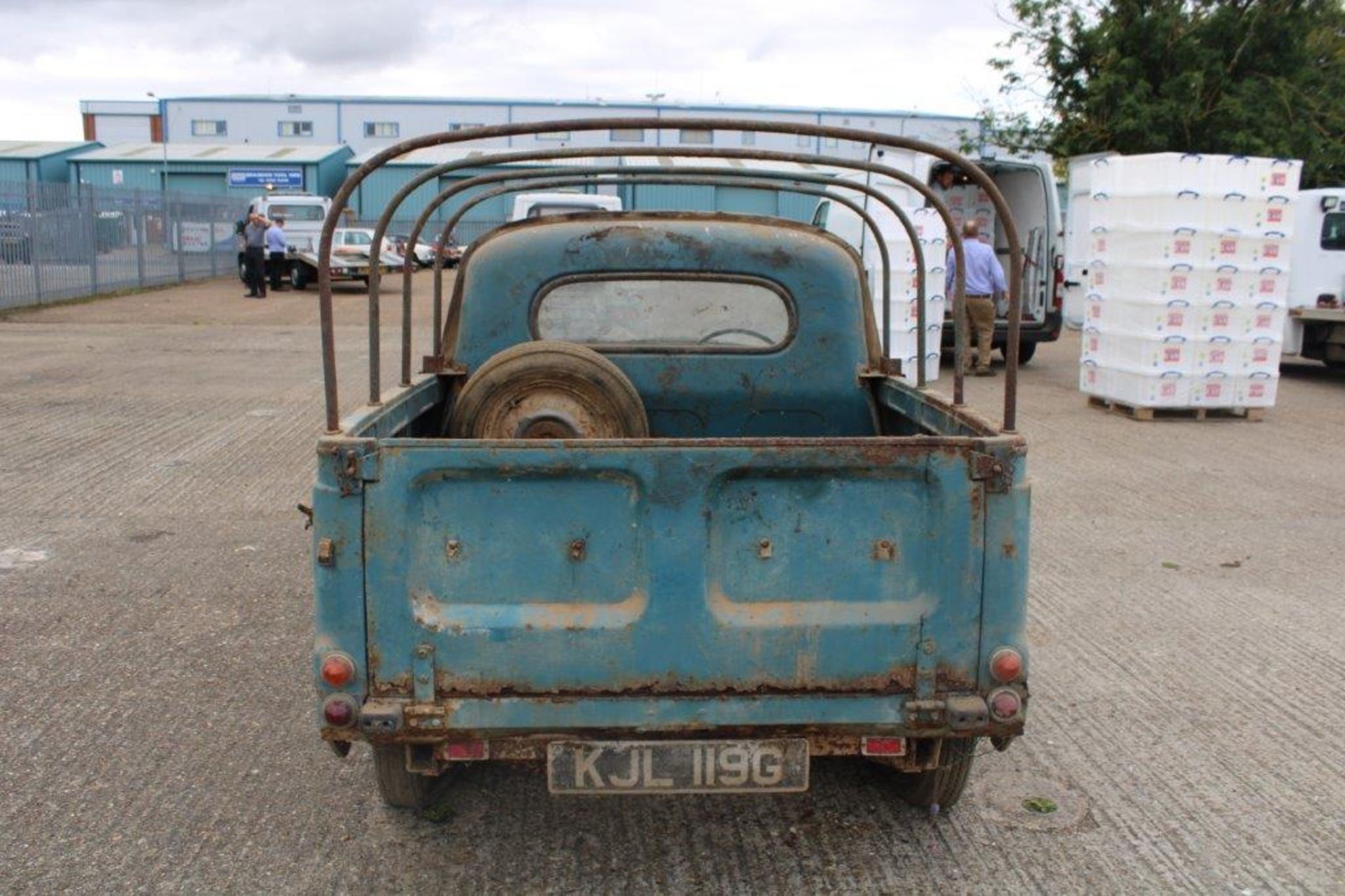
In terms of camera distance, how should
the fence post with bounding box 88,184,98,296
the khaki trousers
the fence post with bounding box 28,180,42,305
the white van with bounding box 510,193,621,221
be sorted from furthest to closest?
the fence post with bounding box 88,184,98,296 < the fence post with bounding box 28,180,42,305 < the white van with bounding box 510,193,621,221 < the khaki trousers

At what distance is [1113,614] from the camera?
226 inches

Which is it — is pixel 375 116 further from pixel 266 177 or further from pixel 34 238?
pixel 34 238

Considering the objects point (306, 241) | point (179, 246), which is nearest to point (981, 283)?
point (306, 241)

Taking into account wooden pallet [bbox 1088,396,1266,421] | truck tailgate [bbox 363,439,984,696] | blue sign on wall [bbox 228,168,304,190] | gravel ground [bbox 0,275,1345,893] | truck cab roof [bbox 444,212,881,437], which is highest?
blue sign on wall [bbox 228,168,304,190]

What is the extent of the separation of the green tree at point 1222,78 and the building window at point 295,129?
179 ft

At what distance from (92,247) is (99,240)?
0.55 metres

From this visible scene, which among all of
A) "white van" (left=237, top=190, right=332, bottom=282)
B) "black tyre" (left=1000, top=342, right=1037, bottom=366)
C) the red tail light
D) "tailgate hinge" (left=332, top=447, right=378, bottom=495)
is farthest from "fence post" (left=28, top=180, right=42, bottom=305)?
"tailgate hinge" (left=332, top=447, right=378, bottom=495)

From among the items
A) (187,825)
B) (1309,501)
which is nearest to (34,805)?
(187,825)

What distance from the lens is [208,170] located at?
52.1 meters

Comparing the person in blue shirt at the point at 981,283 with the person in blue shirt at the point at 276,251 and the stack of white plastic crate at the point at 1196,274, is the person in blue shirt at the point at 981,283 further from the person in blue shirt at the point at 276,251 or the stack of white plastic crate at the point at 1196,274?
the person in blue shirt at the point at 276,251

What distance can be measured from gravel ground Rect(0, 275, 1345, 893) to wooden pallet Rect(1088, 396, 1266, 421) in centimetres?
238

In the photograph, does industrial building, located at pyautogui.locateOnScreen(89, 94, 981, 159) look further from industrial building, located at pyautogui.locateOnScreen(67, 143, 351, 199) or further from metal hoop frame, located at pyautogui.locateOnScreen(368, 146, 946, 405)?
metal hoop frame, located at pyautogui.locateOnScreen(368, 146, 946, 405)

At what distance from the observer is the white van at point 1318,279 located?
13.8m

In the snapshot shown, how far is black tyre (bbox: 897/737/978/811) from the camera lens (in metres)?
3.43
